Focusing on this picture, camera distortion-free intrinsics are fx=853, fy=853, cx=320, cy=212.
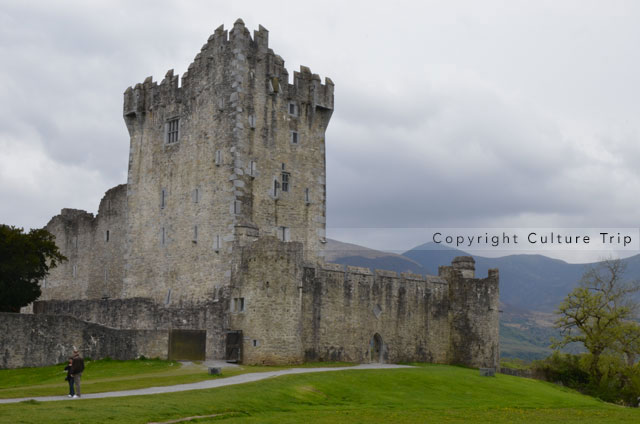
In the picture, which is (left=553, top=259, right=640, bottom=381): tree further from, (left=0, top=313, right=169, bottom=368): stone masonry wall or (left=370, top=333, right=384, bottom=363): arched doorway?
(left=0, top=313, right=169, bottom=368): stone masonry wall

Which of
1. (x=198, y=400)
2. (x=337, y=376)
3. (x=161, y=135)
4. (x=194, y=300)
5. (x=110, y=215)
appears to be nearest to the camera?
(x=198, y=400)

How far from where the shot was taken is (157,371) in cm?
3775

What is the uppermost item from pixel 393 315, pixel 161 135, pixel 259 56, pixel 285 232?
pixel 259 56

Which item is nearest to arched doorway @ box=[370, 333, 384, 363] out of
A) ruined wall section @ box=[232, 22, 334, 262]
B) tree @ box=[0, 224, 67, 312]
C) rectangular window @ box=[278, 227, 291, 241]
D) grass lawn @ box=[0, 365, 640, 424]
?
ruined wall section @ box=[232, 22, 334, 262]

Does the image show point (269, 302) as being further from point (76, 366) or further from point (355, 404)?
point (76, 366)

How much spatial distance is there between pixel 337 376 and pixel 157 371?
26.1ft

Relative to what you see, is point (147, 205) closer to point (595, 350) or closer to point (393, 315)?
point (393, 315)

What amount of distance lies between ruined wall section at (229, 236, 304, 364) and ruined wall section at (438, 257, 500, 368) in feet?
43.1

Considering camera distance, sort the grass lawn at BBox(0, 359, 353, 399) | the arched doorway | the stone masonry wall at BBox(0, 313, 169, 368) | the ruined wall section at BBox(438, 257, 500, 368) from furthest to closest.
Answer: the ruined wall section at BBox(438, 257, 500, 368), the arched doorway, the stone masonry wall at BBox(0, 313, 169, 368), the grass lawn at BBox(0, 359, 353, 399)

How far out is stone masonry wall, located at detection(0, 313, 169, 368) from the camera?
39969 mm

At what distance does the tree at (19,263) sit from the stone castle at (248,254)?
3.01 m

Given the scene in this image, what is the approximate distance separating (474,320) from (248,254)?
16585 mm

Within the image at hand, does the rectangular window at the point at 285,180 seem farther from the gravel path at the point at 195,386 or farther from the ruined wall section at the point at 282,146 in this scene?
the gravel path at the point at 195,386

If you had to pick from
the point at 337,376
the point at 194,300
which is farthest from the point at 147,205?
the point at 337,376
